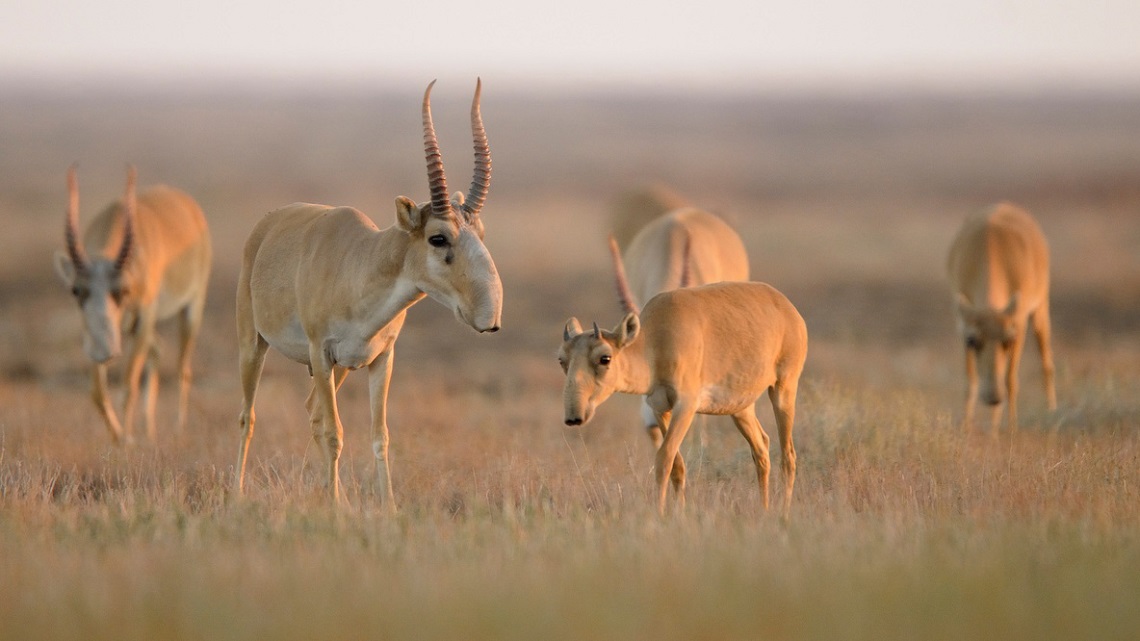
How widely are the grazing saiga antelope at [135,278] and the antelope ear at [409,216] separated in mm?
4440

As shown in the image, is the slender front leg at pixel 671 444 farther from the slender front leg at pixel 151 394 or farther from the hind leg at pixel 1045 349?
the hind leg at pixel 1045 349

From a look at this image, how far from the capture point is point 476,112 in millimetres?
8281

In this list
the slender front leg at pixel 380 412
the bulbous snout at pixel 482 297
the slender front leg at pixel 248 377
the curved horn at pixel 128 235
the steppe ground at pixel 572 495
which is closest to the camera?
the steppe ground at pixel 572 495

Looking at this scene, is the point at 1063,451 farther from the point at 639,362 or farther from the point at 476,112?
the point at 476,112

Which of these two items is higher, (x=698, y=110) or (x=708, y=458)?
(x=698, y=110)

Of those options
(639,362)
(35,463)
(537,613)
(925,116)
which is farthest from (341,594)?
(925,116)

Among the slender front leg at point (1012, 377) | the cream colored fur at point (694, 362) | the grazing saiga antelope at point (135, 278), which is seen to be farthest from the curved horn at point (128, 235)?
the slender front leg at point (1012, 377)

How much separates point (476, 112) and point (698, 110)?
16217 centimetres

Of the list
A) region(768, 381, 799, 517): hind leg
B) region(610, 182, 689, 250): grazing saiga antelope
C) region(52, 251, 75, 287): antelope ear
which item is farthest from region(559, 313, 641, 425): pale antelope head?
region(610, 182, 689, 250): grazing saiga antelope

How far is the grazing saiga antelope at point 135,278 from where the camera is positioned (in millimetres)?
12914

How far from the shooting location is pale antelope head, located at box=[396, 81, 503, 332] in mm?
7996

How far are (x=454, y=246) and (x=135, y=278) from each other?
653cm

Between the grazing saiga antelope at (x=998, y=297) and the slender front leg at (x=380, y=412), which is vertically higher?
the grazing saiga antelope at (x=998, y=297)

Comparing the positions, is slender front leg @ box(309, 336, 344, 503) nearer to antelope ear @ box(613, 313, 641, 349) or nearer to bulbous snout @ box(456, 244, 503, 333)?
bulbous snout @ box(456, 244, 503, 333)
